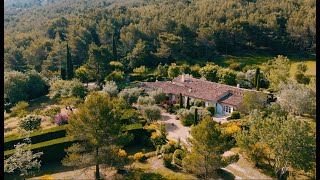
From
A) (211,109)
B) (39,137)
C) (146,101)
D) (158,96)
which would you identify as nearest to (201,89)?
(211,109)

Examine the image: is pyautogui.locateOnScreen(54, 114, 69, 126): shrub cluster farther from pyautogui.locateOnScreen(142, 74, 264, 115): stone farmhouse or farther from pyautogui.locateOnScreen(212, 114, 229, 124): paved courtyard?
pyautogui.locateOnScreen(212, 114, 229, 124): paved courtyard

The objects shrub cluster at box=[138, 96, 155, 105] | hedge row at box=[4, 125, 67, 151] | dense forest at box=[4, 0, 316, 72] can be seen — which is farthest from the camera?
dense forest at box=[4, 0, 316, 72]

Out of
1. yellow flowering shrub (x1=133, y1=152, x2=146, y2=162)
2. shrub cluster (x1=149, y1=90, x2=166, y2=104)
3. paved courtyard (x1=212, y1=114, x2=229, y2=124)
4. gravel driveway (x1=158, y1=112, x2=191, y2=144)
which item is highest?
shrub cluster (x1=149, y1=90, x2=166, y2=104)

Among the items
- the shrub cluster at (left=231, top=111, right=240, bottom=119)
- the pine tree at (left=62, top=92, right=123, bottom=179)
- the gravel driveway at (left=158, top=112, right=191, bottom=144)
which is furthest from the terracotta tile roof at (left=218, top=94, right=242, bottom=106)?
the pine tree at (left=62, top=92, right=123, bottom=179)

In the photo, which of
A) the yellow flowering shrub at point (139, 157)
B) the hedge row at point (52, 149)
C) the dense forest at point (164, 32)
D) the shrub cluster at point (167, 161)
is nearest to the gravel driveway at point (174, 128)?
the shrub cluster at point (167, 161)

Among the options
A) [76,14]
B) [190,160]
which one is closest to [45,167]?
[190,160]

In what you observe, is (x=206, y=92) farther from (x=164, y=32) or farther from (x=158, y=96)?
(x=164, y=32)
